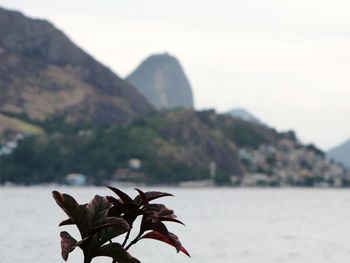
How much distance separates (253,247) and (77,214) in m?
75.8

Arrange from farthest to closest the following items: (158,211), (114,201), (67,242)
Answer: (114,201) → (158,211) → (67,242)

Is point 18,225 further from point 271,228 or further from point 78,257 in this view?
point 78,257

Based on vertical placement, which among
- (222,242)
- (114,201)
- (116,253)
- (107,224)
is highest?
(114,201)

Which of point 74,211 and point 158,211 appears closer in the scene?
point 74,211

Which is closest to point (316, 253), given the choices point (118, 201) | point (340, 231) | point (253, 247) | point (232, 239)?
point (253, 247)

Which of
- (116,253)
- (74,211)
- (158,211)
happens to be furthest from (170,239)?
(74,211)

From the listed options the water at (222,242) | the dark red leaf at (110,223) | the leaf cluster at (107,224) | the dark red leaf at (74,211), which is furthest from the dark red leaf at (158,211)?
the water at (222,242)

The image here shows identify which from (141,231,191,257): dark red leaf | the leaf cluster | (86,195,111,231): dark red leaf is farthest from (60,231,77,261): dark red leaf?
(141,231,191,257): dark red leaf

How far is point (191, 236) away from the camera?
9312cm

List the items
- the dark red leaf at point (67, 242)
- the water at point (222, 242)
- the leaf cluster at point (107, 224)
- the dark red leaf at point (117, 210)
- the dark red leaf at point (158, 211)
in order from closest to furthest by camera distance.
→ the dark red leaf at point (67, 242) → the leaf cluster at point (107, 224) → the dark red leaf at point (158, 211) → the dark red leaf at point (117, 210) → the water at point (222, 242)

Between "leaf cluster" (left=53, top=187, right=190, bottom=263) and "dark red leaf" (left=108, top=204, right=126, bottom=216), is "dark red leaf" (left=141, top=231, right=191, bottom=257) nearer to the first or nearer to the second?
"leaf cluster" (left=53, top=187, right=190, bottom=263)

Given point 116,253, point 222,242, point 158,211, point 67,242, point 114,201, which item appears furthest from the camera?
point 222,242

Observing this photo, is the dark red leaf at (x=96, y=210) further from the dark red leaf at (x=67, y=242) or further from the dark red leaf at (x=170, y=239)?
the dark red leaf at (x=170, y=239)

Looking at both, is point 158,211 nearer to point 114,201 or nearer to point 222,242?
point 114,201
